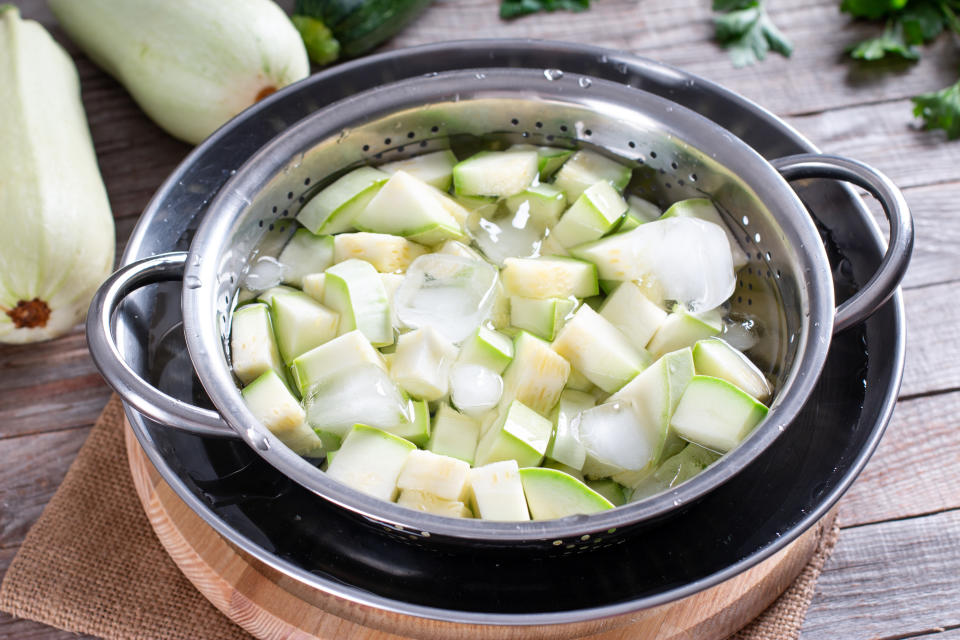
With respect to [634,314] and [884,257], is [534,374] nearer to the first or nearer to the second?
[634,314]

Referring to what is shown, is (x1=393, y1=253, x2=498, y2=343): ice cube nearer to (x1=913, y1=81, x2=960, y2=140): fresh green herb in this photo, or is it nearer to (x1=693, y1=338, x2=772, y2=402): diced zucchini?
(x1=693, y1=338, x2=772, y2=402): diced zucchini

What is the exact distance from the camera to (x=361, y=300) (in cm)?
116

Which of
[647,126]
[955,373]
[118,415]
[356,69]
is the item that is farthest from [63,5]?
[955,373]

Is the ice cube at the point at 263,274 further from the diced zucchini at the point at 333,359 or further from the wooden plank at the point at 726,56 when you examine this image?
the wooden plank at the point at 726,56

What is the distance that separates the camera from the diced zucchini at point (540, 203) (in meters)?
1.30

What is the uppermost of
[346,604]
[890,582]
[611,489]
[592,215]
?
[592,215]

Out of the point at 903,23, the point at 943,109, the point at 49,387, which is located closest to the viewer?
the point at 49,387

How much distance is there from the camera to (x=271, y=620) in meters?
1.14

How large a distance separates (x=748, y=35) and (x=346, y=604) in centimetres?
149

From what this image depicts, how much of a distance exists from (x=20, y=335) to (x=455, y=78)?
875 millimetres

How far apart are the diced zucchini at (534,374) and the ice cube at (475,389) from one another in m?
0.02

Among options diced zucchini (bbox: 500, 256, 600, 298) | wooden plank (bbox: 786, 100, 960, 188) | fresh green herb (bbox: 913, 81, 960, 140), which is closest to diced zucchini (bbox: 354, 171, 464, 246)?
diced zucchini (bbox: 500, 256, 600, 298)

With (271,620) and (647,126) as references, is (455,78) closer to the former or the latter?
(647,126)

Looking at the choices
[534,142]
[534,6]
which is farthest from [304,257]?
[534,6]
